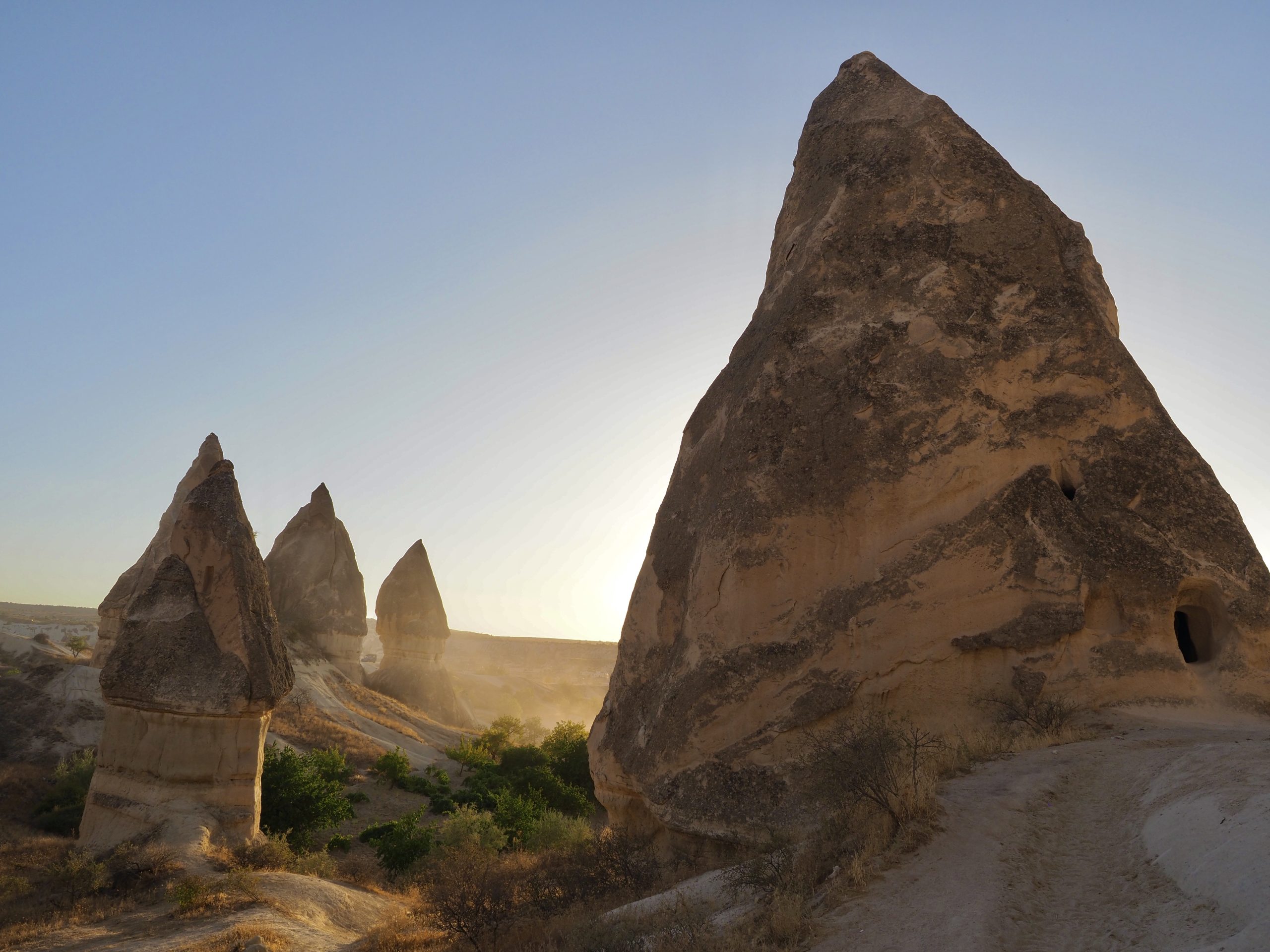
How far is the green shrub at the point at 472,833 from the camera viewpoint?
1268cm

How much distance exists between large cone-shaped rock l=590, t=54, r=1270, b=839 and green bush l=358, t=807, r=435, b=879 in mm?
5294

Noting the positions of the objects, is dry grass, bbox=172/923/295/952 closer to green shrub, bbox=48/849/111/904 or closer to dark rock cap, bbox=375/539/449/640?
green shrub, bbox=48/849/111/904

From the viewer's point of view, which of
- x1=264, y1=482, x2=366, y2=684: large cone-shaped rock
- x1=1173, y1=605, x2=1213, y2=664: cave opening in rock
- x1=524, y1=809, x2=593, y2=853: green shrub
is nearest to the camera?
x1=1173, y1=605, x2=1213, y2=664: cave opening in rock

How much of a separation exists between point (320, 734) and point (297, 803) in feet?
21.6

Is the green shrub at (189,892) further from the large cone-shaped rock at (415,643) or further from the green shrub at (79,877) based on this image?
the large cone-shaped rock at (415,643)

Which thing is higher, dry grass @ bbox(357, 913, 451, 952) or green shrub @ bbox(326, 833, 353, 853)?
dry grass @ bbox(357, 913, 451, 952)

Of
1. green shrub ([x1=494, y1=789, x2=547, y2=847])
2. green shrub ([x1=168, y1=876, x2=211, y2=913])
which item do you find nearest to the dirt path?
green shrub ([x1=168, y1=876, x2=211, y2=913])

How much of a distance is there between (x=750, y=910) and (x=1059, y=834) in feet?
6.07

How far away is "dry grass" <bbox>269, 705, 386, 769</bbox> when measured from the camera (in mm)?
19250

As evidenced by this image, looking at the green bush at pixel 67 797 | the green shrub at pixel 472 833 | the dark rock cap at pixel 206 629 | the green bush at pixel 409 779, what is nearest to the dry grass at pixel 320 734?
the green bush at pixel 409 779

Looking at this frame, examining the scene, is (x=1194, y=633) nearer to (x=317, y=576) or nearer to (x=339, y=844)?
(x=339, y=844)

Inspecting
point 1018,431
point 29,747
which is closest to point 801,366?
point 1018,431

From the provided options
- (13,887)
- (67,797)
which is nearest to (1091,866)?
(13,887)

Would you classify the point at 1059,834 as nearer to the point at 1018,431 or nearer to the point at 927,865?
the point at 927,865
